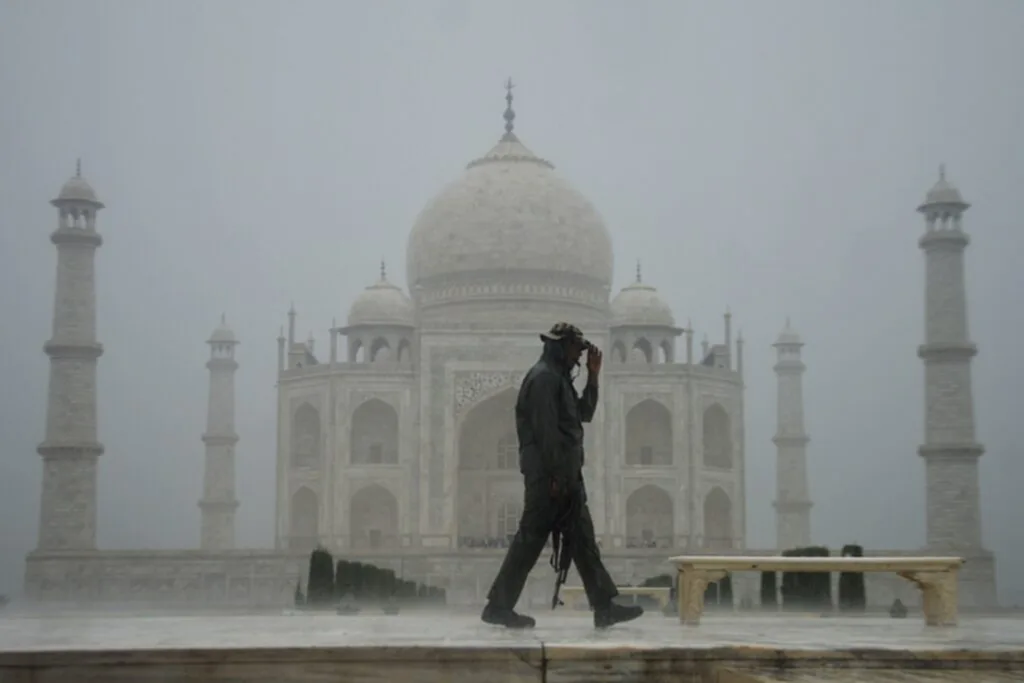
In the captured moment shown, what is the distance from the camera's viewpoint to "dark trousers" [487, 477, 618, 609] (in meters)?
5.91

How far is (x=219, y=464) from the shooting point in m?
29.9

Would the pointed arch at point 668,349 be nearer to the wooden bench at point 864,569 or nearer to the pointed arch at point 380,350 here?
the pointed arch at point 380,350

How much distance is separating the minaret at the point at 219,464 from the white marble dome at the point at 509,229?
461 centimetres

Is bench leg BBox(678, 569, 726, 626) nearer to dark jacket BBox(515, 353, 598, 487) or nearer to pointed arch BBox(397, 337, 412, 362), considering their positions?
dark jacket BBox(515, 353, 598, 487)

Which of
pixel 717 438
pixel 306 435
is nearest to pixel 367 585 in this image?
pixel 306 435

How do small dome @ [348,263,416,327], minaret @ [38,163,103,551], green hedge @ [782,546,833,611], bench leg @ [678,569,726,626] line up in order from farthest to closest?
small dome @ [348,263,416,327] → minaret @ [38,163,103,551] → green hedge @ [782,546,833,611] → bench leg @ [678,569,726,626]

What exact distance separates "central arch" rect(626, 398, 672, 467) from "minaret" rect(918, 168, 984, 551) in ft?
17.6

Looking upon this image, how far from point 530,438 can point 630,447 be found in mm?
21735

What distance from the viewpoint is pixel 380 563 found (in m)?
23.0

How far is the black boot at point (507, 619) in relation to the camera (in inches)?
233

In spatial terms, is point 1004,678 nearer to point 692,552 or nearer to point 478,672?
point 478,672

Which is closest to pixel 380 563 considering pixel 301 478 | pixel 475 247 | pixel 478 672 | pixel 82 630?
pixel 301 478

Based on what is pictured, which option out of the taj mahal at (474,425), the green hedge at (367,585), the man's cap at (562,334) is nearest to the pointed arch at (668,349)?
the taj mahal at (474,425)

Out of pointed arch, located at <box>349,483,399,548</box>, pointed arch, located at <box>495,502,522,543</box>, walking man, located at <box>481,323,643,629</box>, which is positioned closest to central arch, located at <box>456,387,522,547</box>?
pointed arch, located at <box>495,502,522,543</box>
